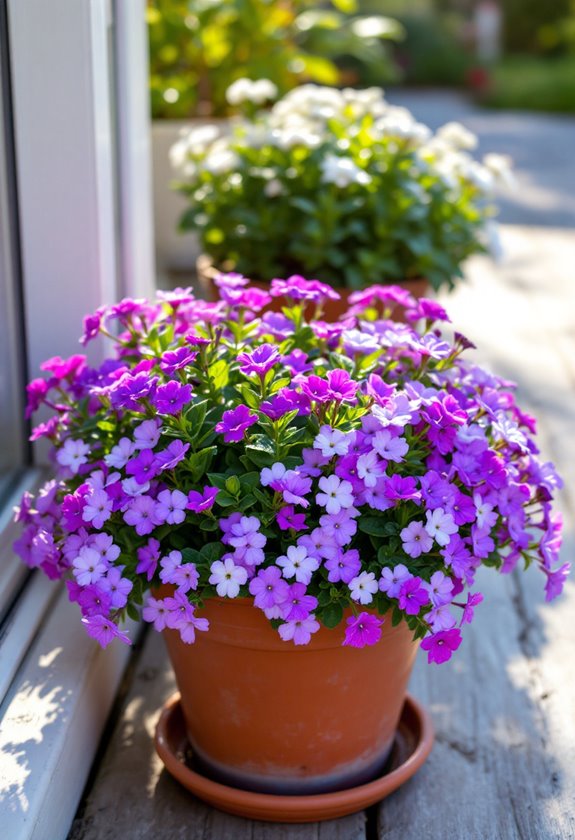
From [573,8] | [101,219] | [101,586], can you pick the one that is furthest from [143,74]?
[573,8]

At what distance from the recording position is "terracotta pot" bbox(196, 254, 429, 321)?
7.27ft

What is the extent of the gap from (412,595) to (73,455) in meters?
0.45

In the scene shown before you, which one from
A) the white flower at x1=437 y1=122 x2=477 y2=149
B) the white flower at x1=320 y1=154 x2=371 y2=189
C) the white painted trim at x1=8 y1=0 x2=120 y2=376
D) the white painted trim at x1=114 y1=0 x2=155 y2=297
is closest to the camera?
the white painted trim at x1=8 y1=0 x2=120 y2=376

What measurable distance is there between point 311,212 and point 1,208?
0.74 m

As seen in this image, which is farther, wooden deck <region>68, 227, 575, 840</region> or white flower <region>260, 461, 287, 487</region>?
wooden deck <region>68, 227, 575, 840</region>

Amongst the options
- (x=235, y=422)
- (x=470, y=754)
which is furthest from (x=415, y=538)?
(x=470, y=754)

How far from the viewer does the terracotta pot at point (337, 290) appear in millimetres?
2217

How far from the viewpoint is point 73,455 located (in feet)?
4.44

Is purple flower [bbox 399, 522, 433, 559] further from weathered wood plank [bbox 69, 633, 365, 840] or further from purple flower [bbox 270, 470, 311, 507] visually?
weathered wood plank [bbox 69, 633, 365, 840]

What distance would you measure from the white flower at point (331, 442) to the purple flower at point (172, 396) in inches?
6.3

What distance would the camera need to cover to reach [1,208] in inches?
66.6

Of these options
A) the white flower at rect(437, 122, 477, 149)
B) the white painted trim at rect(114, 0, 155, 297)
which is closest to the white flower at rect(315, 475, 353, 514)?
the white painted trim at rect(114, 0, 155, 297)

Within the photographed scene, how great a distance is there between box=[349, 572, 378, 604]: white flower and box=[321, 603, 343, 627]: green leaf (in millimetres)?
32

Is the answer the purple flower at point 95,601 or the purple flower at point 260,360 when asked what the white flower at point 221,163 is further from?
the purple flower at point 95,601
